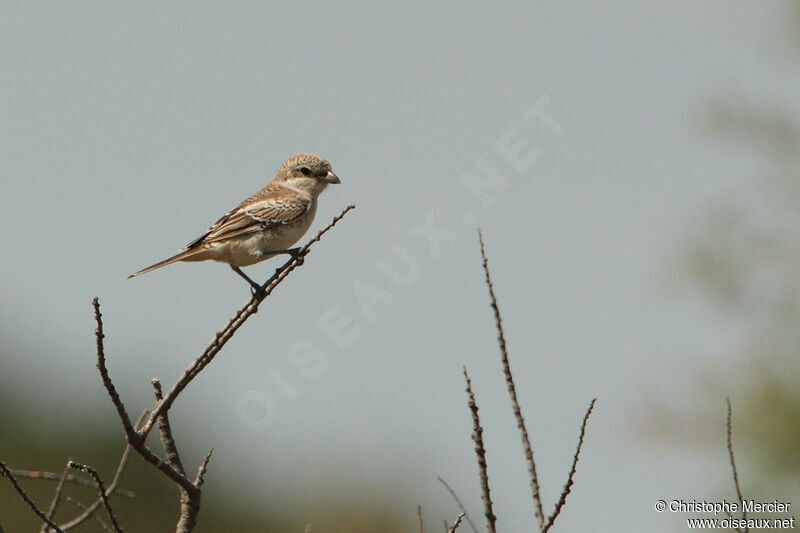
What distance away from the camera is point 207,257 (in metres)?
7.95

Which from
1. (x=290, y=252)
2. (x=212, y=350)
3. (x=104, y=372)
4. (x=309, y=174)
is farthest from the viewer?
(x=309, y=174)

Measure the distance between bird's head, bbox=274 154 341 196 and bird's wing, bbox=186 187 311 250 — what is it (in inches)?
9.0

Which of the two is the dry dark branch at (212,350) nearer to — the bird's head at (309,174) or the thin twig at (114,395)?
the thin twig at (114,395)

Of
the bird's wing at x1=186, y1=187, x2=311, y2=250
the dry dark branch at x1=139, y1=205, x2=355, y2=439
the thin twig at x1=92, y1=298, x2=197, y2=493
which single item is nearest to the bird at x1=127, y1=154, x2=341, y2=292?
the bird's wing at x1=186, y1=187, x2=311, y2=250

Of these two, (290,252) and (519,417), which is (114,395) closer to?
(519,417)

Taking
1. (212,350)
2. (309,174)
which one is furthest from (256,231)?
(212,350)

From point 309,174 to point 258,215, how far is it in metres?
1.27

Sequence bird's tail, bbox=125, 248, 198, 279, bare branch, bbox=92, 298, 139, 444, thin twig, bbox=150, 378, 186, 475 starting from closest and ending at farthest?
bare branch, bbox=92, 298, 139, 444
thin twig, bbox=150, 378, 186, 475
bird's tail, bbox=125, 248, 198, 279

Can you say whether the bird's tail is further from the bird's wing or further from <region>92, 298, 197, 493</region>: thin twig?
<region>92, 298, 197, 493</region>: thin twig

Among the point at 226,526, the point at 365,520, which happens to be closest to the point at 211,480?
the point at 226,526

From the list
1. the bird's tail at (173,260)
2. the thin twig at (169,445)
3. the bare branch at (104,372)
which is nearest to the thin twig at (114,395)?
the bare branch at (104,372)

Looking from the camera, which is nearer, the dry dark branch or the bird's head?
the dry dark branch

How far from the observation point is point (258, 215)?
8.25m

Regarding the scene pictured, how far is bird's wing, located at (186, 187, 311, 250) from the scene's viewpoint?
8.05 m
